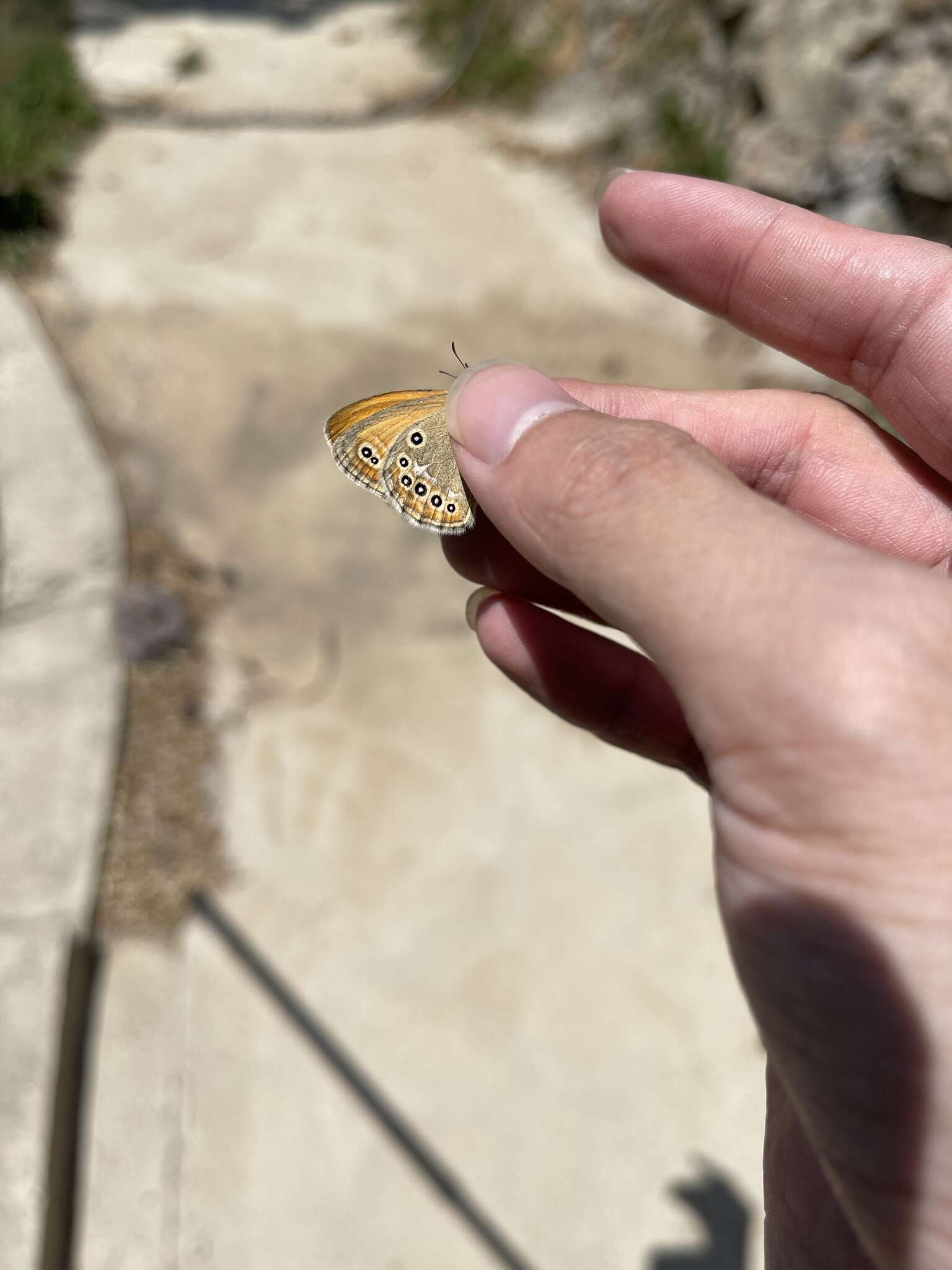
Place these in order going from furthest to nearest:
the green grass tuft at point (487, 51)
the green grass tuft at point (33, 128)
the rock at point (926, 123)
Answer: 1. the green grass tuft at point (487, 51)
2. the green grass tuft at point (33, 128)
3. the rock at point (926, 123)

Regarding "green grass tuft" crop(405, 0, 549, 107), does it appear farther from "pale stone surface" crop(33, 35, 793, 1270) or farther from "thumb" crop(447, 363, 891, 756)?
"thumb" crop(447, 363, 891, 756)

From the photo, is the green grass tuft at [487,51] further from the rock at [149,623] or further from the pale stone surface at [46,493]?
the rock at [149,623]

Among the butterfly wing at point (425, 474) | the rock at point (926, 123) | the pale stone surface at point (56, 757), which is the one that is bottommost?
the pale stone surface at point (56, 757)

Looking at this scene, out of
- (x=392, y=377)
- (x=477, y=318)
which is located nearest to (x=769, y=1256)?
(x=392, y=377)

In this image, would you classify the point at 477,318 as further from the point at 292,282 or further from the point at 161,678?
the point at 161,678

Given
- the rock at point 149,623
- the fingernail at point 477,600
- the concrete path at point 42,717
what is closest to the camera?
the fingernail at point 477,600

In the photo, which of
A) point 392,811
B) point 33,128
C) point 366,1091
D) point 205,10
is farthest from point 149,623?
point 205,10

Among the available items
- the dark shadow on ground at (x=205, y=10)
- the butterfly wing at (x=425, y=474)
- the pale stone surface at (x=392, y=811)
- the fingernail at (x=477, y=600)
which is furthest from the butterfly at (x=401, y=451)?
the dark shadow on ground at (x=205, y=10)
